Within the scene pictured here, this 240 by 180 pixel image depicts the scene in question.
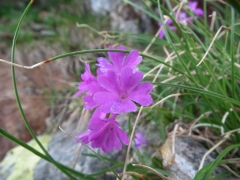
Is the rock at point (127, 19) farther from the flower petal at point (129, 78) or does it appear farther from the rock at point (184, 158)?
the flower petal at point (129, 78)

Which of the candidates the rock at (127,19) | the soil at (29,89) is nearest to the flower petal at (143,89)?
the soil at (29,89)

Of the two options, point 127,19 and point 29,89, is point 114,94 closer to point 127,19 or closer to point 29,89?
point 29,89

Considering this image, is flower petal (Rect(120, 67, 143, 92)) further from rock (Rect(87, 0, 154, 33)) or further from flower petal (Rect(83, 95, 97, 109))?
rock (Rect(87, 0, 154, 33))

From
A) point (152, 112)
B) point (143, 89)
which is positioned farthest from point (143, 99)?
point (152, 112)

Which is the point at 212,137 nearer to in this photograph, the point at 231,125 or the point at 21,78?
the point at 231,125

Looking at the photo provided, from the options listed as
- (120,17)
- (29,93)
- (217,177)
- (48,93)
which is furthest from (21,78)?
(217,177)

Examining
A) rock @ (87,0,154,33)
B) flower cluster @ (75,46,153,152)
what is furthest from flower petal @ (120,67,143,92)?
rock @ (87,0,154,33)

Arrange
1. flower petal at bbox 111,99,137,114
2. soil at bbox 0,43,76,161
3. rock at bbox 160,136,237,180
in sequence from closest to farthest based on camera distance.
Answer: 1. flower petal at bbox 111,99,137,114
2. rock at bbox 160,136,237,180
3. soil at bbox 0,43,76,161

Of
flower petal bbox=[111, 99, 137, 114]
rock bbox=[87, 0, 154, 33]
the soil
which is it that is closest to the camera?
flower petal bbox=[111, 99, 137, 114]
